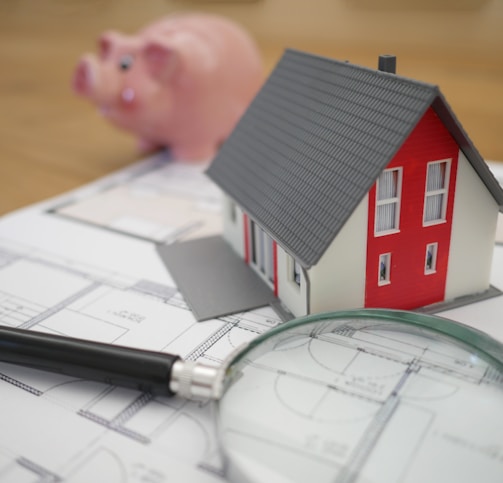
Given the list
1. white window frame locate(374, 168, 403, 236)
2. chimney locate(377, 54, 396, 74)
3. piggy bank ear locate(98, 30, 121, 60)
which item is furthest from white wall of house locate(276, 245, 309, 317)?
piggy bank ear locate(98, 30, 121, 60)

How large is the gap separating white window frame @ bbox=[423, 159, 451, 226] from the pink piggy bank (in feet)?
2.47

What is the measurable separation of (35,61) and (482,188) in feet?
7.02

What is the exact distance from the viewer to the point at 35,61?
249 centimetres

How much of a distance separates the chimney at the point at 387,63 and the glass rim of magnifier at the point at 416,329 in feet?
1.00

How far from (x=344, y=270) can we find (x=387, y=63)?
0.85 feet

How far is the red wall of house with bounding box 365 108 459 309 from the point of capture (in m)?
0.74

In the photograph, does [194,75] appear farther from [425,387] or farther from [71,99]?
[425,387]

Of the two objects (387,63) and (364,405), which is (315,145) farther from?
(364,405)

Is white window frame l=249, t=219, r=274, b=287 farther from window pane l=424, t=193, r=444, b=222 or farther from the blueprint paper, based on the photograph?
window pane l=424, t=193, r=444, b=222

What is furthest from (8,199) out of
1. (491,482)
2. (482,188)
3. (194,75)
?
(491,482)

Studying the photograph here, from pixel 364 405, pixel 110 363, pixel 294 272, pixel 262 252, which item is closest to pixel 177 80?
pixel 262 252

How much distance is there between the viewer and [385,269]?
0.79 meters

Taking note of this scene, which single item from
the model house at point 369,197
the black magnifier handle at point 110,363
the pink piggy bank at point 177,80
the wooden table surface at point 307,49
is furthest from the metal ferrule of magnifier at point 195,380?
the pink piggy bank at point 177,80

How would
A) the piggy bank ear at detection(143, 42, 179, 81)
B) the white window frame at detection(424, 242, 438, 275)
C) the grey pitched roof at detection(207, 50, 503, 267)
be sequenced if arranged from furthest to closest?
the piggy bank ear at detection(143, 42, 179, 81)
the white window frame at detection(424, 242, 438, 275)
the grey pitched roof at detection(207, 50, 503, 267)
